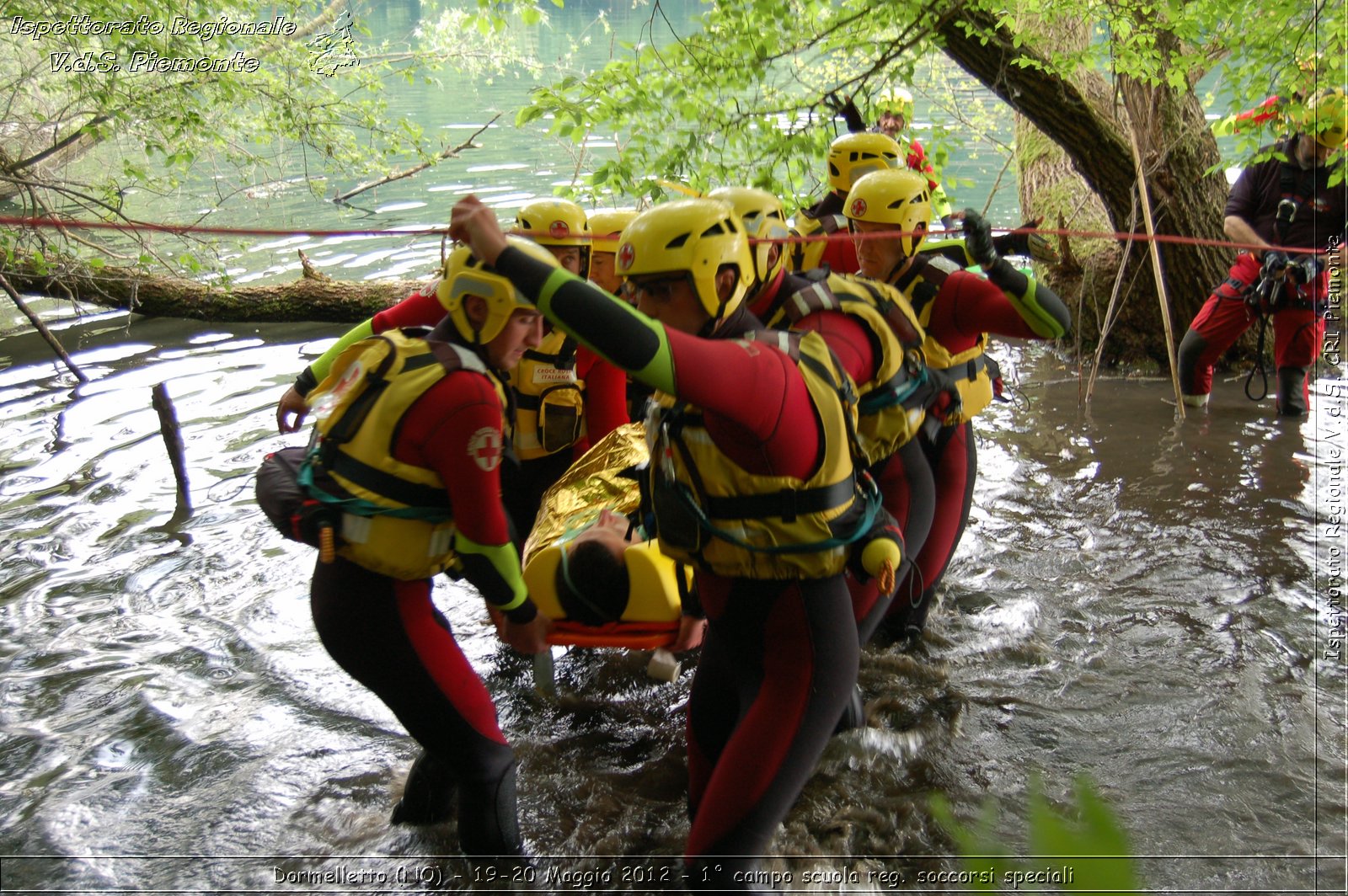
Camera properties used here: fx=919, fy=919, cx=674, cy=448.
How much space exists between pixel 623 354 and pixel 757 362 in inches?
15.3

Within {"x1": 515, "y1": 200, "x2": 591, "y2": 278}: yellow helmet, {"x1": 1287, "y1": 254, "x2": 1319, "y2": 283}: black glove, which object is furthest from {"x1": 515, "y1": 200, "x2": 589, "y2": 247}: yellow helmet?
{"x1": 1287, "y1": 254, "x2": 1319, "y2": 283}: black glove

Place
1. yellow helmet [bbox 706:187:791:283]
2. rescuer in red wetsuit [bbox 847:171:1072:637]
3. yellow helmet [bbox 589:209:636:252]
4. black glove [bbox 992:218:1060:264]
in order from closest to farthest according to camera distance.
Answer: yellow helmet [bbox 706:187:791:283] → rescuer in red wetsuit [bbox 847:171:1072:637] → black glove [bbox 992:218:1060:264] → yellow helmet [bbox 589:209:636:252]

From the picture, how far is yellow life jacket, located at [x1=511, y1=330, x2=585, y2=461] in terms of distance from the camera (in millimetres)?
4207

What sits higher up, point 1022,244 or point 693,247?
point 693,247

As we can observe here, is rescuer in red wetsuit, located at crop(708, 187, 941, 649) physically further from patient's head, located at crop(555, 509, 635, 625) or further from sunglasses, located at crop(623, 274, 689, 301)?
patient's head, located at crop(555, 509, 635, 625)

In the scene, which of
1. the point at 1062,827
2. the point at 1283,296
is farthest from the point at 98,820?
the point at 1283,296

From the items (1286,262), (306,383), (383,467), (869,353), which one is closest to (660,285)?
(383,467)

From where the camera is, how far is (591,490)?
4047 mm

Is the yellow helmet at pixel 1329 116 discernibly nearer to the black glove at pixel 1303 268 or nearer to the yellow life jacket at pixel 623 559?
the black glove at pixel 1303 268

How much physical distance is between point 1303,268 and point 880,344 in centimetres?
537

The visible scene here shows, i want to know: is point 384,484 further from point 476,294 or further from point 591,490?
point 591,490

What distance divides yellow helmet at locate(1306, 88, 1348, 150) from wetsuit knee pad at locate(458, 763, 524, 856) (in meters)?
5.95

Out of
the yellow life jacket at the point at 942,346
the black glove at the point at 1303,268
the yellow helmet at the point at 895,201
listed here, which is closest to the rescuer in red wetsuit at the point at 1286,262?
the black glove at the point at 1303,268

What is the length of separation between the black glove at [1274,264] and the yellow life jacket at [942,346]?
380cm
